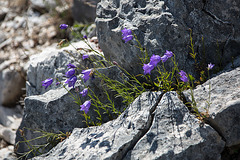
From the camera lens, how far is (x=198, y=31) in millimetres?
3479

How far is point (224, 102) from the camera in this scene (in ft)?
9.29

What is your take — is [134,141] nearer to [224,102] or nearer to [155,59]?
[155,59]

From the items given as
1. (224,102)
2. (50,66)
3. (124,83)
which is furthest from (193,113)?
(50,66)

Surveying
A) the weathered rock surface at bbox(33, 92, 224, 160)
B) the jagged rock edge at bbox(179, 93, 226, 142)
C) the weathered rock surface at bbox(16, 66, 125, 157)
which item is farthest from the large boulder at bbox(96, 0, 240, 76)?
Answer: the weathered rock surface at bbox(33, 92, 224, 160)

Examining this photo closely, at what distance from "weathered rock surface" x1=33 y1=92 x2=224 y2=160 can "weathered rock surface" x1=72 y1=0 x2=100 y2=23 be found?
13.3 ft

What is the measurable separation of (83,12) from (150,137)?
15.8 ft

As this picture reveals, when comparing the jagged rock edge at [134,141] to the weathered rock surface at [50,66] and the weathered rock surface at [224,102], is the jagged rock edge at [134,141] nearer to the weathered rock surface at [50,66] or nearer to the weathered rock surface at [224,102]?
the weathered rock surface at [224,102]

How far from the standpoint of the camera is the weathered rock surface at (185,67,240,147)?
272 cm

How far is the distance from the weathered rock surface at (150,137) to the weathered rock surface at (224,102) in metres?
0.11

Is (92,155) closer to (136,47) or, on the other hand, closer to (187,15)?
(136,47)

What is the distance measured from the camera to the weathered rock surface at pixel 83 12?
671 cm

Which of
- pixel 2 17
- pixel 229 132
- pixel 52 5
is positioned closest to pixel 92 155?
pixel 229 132

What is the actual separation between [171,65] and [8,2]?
726 centimetres

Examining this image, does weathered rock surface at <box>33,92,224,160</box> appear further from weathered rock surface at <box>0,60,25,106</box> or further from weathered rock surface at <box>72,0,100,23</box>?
weathered rock surface at <box>72,0,100,23</box>
